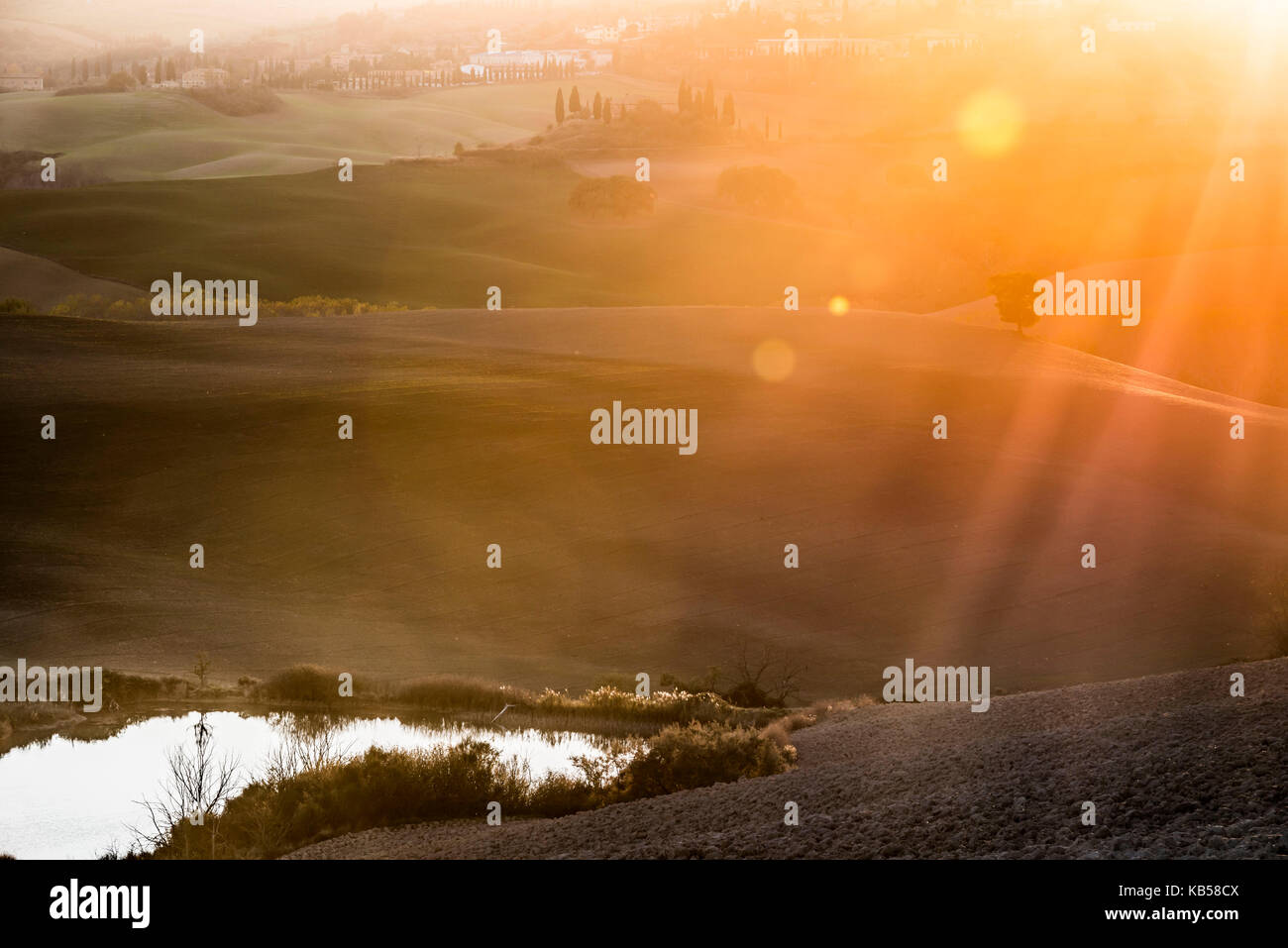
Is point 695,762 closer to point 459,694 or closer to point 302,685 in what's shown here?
point 459,694

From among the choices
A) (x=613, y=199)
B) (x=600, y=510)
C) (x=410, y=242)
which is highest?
(x=613, y=199)

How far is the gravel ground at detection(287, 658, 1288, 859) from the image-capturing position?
13.3 meters

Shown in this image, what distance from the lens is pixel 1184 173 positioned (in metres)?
162

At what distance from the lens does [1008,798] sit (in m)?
14.9

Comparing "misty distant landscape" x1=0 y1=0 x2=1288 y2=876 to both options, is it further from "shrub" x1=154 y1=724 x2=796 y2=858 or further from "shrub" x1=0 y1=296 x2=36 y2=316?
"shrub" x1=0 y1=296 x2=36 y2=316

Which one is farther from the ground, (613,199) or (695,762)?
(613,199)

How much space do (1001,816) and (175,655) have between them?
21137mm

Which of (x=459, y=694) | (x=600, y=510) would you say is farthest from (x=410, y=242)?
(x=459, y=694)

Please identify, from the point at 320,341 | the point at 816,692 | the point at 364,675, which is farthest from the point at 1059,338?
the point at 364,675

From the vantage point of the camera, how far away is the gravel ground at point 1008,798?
13.3 meters

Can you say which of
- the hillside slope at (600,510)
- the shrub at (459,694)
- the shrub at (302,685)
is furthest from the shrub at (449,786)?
the hillside slope at (600,510)

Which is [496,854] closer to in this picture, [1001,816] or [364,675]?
[1001,816]

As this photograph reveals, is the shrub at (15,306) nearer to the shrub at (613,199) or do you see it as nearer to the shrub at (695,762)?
the shrub at (695,762)
